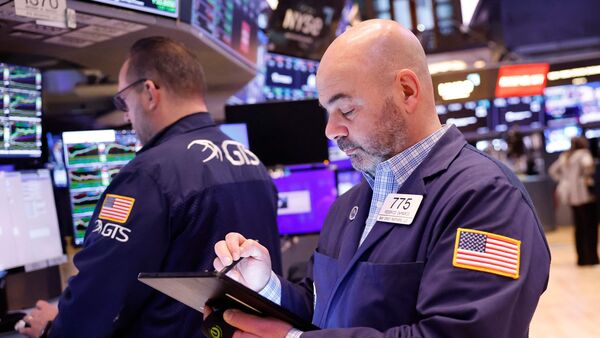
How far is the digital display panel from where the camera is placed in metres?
3.85

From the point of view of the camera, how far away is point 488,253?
4.59ft

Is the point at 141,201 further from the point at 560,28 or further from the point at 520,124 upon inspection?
the point at 560,28

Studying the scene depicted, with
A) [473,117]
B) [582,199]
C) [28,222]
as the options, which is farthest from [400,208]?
[473,117]

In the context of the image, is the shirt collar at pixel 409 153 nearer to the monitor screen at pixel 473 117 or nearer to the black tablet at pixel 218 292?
the black tablet at pixel 218 292

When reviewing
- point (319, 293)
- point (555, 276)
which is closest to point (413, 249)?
point (319, 293)

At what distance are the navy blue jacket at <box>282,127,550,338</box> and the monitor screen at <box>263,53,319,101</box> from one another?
17.7 feet

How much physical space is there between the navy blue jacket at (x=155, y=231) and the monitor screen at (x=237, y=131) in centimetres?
171

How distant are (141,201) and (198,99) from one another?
1.89ft

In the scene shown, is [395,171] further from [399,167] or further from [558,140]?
[558,140]

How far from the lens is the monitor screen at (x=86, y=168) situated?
333 centimetres

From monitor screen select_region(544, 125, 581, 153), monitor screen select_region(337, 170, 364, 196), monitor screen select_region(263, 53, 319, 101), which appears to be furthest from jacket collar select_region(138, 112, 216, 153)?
monitor screen select_region(544, 125, 581, 153)

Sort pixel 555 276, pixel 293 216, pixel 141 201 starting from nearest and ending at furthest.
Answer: pixel 141 201, pixel 293 216, pixel 555 276

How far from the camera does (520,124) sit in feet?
37.2

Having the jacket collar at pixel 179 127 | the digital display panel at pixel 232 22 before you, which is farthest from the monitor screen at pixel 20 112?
the digital display panel at pixel 232 22
